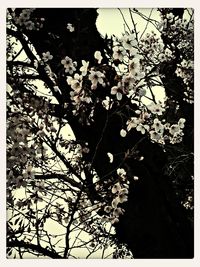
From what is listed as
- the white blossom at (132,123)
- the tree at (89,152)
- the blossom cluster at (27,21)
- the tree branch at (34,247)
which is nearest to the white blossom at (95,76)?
the tree at (89,152)

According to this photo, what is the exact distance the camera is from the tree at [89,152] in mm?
2129

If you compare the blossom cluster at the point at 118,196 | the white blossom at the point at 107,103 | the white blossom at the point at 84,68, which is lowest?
the blossom cluster at the point at 118,196

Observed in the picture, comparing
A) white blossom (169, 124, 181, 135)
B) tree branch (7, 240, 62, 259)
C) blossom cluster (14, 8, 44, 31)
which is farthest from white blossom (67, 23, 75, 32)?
tree branch (7, 240, 62, 259)

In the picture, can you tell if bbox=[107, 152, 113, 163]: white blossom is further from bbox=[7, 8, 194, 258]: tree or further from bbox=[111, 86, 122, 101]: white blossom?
bbox=[111, 86, 122, 101]: white blossom

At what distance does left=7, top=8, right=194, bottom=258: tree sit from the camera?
2.13 metres

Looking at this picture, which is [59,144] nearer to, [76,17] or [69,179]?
[69,179]

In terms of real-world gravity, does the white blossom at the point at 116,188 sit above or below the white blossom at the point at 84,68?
below

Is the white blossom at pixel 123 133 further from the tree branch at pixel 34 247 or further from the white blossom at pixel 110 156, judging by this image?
the tree branch at pixel 34 247

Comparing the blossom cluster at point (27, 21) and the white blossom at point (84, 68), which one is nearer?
the white blossom at point (84, 68)

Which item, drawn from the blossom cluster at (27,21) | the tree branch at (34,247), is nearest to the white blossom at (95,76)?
the blossom cluster at (27,21)

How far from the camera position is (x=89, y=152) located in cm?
218

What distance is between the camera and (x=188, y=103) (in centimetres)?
224
